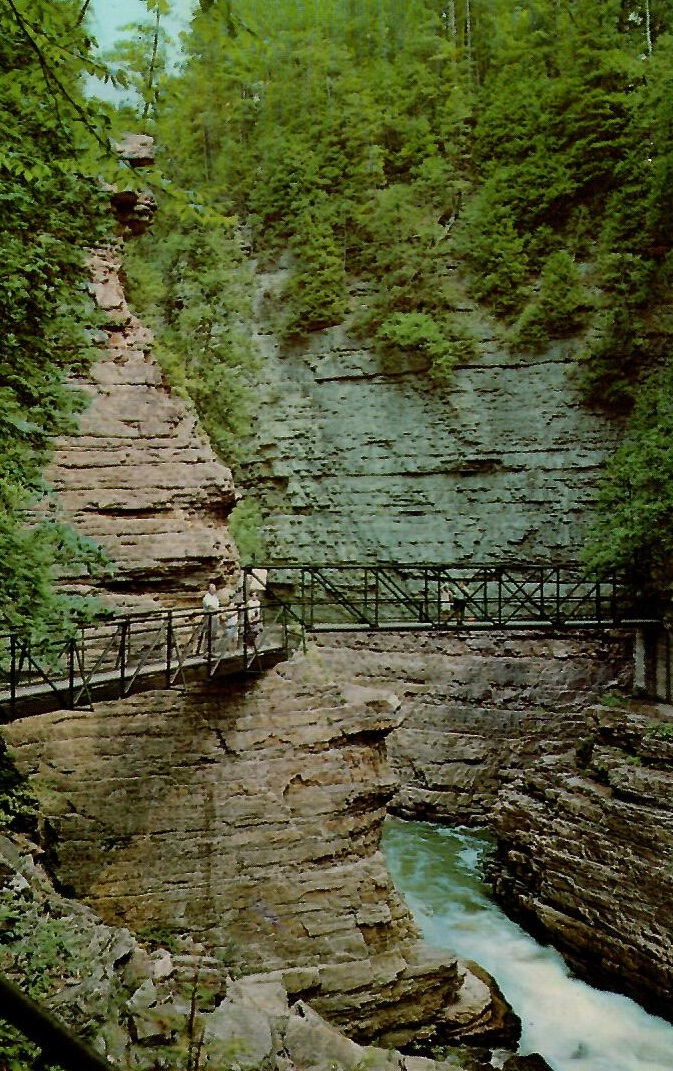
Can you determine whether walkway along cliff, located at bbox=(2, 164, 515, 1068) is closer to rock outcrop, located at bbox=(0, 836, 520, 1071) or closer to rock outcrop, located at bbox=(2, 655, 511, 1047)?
rock outcrop, located at bbox=(2, 655, 511, 1047)

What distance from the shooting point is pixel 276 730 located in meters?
9.81

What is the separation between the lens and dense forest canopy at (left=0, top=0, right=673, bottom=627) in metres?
18.6

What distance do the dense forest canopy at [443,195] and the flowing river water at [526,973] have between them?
7.53 meters

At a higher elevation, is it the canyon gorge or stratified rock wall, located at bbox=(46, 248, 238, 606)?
stratified rock wall, located at bbox=(46, 248, 238, 606)

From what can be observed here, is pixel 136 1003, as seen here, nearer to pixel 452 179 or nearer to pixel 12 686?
pixel 12 686

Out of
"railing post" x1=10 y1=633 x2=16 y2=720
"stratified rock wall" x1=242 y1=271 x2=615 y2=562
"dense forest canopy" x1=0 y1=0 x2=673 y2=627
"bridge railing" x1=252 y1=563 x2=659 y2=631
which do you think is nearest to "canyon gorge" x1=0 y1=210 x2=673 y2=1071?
"railing post" x1=10 y1=633 x2=16 y2=720

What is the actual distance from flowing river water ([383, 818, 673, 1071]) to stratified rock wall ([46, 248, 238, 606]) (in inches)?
293

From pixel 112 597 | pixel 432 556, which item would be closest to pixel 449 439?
pixel 432 556

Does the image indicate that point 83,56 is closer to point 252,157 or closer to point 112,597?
point 112,597

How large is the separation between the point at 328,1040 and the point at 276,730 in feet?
13.3

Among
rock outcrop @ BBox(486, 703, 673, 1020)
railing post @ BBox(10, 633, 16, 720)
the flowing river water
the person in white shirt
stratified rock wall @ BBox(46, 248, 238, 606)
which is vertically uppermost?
stratified rock wall @ BBox(46, 248, 238, 606)

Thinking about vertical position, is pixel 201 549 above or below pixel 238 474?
below

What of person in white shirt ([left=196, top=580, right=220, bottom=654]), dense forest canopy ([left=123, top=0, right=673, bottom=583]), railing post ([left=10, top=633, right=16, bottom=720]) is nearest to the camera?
railing post ([left=10, top=633, right=16, bottom=720])

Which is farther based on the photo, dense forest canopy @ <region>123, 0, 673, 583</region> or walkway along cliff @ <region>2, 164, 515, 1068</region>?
dense forest canopy @ <region>123, 0, 673, 583</region>
